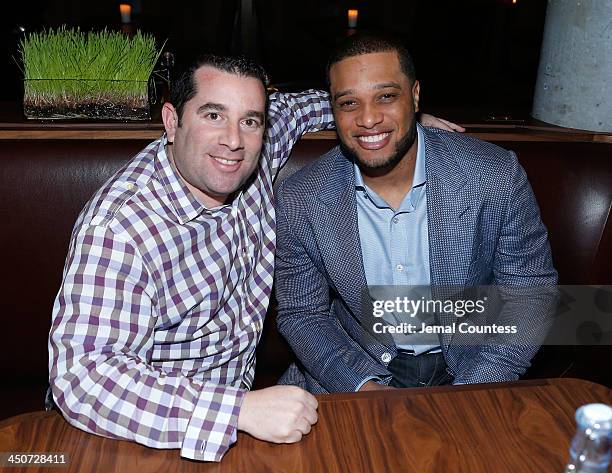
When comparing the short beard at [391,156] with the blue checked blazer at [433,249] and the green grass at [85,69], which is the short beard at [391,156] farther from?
the green grass at [85,69]

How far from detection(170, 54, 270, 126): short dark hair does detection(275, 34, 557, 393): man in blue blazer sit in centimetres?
29

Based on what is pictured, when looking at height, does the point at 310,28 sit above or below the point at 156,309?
above

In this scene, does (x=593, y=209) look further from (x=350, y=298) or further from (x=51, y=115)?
(x=51, y=115)

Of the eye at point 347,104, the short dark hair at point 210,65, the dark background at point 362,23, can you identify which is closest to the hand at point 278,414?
the short dark hair at point 210,65

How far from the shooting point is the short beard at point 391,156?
5.51ft

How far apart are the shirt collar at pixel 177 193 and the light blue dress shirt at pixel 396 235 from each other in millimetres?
450

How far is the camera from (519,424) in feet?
3.84

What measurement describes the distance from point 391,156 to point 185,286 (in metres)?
0.58

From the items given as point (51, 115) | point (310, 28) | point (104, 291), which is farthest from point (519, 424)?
point (310, 28)

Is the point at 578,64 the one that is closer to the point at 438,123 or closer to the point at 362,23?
the point at 438,123

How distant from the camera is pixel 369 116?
1.66 meters

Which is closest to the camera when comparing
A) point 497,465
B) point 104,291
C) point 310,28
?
point 497,465

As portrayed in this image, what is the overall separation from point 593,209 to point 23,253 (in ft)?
4.67

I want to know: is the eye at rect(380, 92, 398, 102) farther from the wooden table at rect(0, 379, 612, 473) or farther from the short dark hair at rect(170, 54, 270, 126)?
the wooden table at rect(0, 379, 612, 473)
